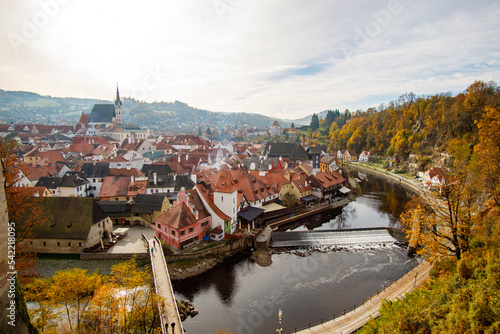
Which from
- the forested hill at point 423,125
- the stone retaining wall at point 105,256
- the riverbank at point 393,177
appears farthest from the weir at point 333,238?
the riverbank at point 393,177

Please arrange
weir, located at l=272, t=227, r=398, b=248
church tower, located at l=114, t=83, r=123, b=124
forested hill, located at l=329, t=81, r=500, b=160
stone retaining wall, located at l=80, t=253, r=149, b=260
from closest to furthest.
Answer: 1. stone retaining wall, located at l=80, t=253, r=149, b=260
2. weir, located at l=272, t=227, r=398, b=248
3. forested hill, located at l=329, t=81, r=500, b=160
4. church tower, located at l=114, t=83, r=123, b=124

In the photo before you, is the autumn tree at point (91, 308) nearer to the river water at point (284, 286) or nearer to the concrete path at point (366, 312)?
the river water at point (284, 286)

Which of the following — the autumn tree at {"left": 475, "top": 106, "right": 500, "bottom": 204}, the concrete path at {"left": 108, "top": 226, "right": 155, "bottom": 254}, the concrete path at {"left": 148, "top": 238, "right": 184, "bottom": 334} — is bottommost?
the concrete path at {"left": 108, "top": 226, "right": 155, "bottom": 254}

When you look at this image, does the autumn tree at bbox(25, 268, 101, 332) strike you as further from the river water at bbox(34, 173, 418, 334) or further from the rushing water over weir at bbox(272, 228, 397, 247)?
the rushing water over weir at bbox(272, 228, 397, 247)

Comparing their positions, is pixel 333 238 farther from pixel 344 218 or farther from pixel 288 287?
pixel 288 287

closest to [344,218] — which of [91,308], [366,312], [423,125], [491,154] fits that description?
[491,154]

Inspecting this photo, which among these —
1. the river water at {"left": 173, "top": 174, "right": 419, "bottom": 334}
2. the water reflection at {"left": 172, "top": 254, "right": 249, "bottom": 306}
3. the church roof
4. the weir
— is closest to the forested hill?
the weir
